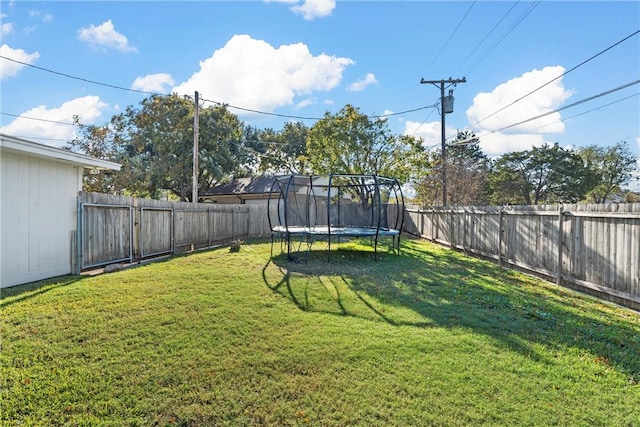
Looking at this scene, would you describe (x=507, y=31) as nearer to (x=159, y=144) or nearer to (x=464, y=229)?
(x=464, y=229)

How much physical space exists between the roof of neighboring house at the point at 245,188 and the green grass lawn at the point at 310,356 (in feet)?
47.8

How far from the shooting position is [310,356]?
9.95 feet

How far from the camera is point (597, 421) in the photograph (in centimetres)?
224

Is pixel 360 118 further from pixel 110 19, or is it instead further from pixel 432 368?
pixel 432 368

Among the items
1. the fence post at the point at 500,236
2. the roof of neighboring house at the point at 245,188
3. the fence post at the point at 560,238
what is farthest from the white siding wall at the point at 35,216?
the roof of neighboring house at the point at 245,188

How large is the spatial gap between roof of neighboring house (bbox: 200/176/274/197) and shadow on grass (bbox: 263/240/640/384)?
12624 mm

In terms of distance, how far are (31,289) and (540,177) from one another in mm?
34102

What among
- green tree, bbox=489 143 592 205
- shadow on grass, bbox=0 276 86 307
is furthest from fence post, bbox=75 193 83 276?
green tree, bbox=489 143 592 205

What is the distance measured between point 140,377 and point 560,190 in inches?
1305

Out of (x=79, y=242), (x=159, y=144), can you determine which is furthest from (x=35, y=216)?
(x=159, y=144)

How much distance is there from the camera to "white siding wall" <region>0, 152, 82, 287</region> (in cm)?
503

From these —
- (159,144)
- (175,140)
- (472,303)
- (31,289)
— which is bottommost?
(472,303)

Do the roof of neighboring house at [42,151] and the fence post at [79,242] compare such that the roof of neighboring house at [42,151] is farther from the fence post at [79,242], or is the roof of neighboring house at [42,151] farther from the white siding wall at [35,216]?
the fence post at [79,242]

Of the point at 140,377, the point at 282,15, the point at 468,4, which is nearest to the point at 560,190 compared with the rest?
the point at 468,4
